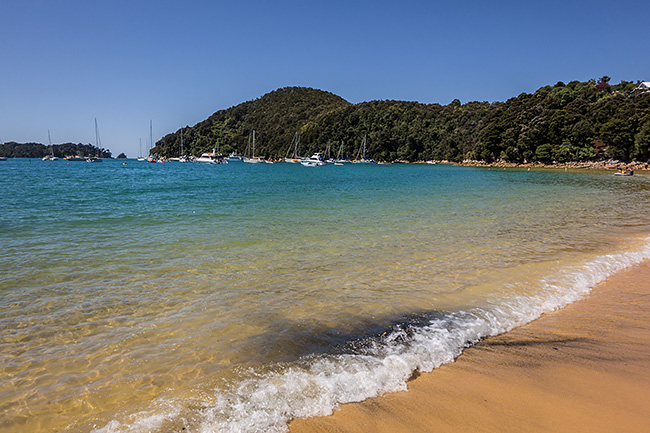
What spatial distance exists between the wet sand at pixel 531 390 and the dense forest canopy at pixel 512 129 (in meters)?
84.9

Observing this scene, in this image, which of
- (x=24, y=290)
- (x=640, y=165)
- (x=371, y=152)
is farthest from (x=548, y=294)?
(x=371, y=152)

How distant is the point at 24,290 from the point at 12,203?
17.5 meters

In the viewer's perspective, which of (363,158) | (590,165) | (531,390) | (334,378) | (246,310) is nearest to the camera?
(531,390)

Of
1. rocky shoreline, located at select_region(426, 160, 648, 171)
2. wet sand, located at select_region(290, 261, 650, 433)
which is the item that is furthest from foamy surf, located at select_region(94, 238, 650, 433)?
rocky shoreline, located at select_region(426, 160, 648, 171)

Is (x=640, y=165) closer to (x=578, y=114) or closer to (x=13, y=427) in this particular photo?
(x=578, y=114)

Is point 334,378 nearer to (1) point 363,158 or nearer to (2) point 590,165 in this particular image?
(2) point 590,165

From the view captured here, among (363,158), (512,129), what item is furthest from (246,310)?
(363,158)

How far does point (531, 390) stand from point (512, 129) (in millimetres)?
114594

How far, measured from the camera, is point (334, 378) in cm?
370

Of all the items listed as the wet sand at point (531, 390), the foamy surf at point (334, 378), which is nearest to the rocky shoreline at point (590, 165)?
the wet sand at point (531, 390)

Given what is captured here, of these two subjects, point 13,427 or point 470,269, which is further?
point 470,269

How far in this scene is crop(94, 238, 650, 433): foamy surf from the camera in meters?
3.08

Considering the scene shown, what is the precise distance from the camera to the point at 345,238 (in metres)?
11.2

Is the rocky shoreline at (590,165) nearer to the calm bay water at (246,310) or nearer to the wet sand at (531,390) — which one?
the calm bay water at (246,310)
